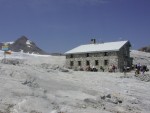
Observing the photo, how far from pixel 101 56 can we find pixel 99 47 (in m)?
3.45

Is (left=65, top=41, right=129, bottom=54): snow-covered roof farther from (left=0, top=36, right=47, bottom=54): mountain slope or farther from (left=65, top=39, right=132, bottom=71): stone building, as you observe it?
(left=0, top=36, right=47, bottom=54): mountain slope

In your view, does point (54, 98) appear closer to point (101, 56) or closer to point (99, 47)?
point (101, 56)

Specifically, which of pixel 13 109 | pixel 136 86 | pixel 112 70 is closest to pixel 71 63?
pixel 112 70

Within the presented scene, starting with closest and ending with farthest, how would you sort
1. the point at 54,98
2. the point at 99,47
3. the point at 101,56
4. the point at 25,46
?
the point at 54,98
the point at 101,56
the point at 99,47
the point at 25,46

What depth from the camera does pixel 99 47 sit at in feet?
228

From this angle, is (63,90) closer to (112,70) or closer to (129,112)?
(129,112)

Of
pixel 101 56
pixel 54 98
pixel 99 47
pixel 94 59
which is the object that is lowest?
pixel 54 98

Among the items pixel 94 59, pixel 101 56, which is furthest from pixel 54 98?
pixel 94 59

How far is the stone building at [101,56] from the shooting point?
64.9 m

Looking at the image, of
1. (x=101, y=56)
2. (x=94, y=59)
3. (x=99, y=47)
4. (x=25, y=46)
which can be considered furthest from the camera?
(x=25, y=46)

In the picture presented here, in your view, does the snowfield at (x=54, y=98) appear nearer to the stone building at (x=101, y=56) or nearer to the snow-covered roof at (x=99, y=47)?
the stone building at (x=101, y=56)

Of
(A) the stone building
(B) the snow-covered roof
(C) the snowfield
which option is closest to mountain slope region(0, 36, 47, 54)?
(B) the snow-covered roof

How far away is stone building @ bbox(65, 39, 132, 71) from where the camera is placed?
6488 cm

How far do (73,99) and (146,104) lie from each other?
237 inches
